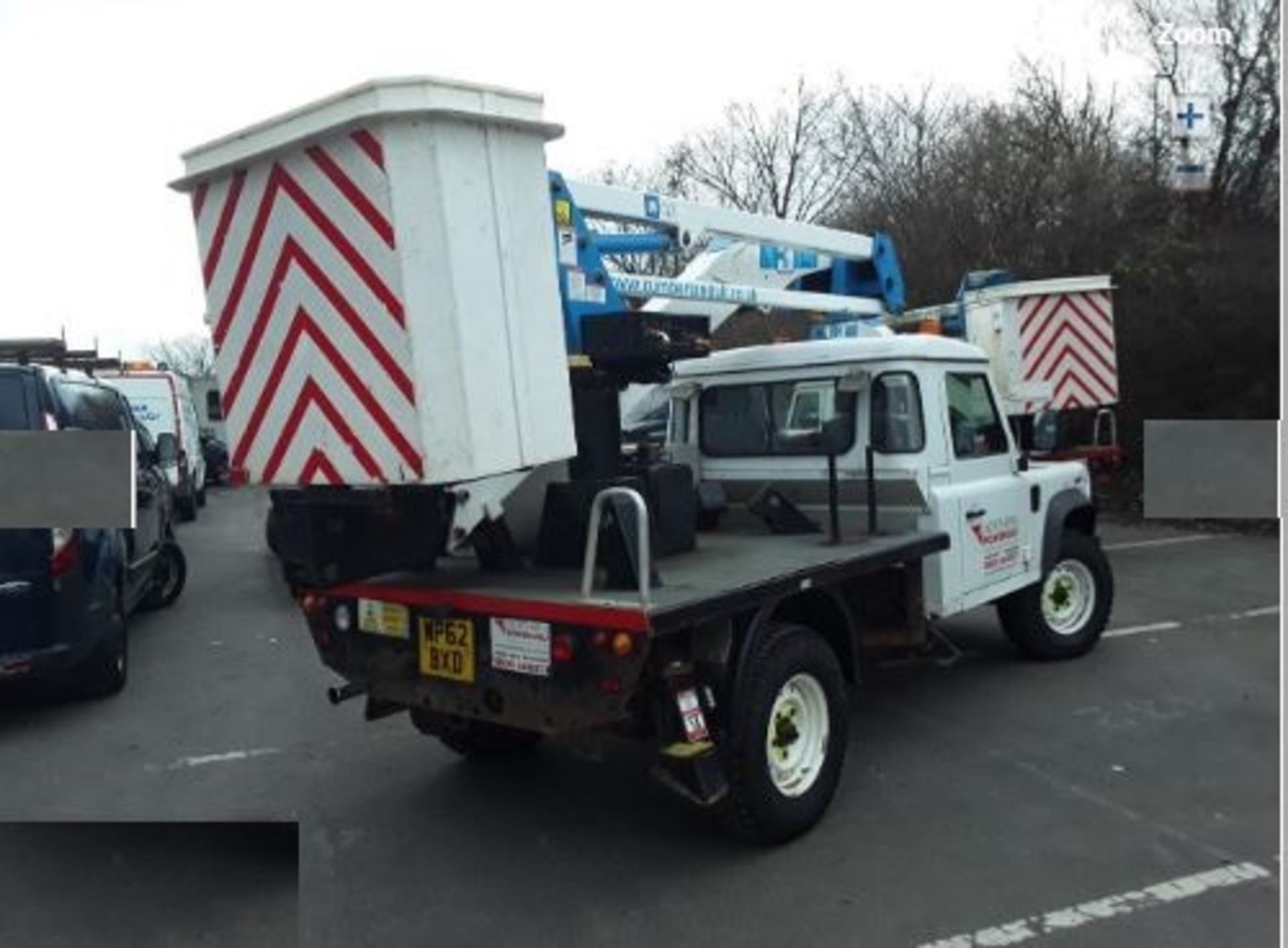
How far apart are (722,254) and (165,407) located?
1284cm

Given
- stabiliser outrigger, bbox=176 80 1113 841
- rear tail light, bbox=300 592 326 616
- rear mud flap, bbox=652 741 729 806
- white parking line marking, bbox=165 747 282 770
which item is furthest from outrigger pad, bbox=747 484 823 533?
white parking line marking, bbox=165 747 282 770

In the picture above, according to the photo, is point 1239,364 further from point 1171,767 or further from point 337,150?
point 337,150

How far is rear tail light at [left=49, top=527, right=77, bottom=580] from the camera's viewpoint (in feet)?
19.3

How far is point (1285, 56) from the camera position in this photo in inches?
72.7

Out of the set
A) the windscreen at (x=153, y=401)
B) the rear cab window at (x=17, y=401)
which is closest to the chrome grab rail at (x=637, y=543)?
the rear cab window at (x=17, y=401)

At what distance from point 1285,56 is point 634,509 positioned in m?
2.52

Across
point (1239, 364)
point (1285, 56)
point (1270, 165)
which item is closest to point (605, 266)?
point (1285, 56)

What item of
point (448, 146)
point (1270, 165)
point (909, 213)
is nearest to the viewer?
point (448, 146)

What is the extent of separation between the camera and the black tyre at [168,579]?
387 inches

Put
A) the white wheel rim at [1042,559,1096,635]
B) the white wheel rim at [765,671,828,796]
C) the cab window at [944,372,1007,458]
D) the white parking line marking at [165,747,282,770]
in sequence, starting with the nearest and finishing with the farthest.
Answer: the white wheel rim at [765,671,828,796] → the white parking line marking at [165,747,282,770] → the cab window at [944,372,1007,458] → the white wheel rim at [1042,559,1096,635]

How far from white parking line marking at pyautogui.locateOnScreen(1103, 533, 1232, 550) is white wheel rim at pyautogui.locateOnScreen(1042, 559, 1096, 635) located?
16.6ft

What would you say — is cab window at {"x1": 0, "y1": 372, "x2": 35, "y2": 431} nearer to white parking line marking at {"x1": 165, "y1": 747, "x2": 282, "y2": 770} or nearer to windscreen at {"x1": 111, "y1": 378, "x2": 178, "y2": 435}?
white parking line marking at {"x1": 165, "y1": 747, "x2": 282, "y2": 770}

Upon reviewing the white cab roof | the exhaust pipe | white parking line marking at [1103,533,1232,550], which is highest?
the white cab roof

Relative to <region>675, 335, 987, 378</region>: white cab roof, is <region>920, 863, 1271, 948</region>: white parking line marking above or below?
below
